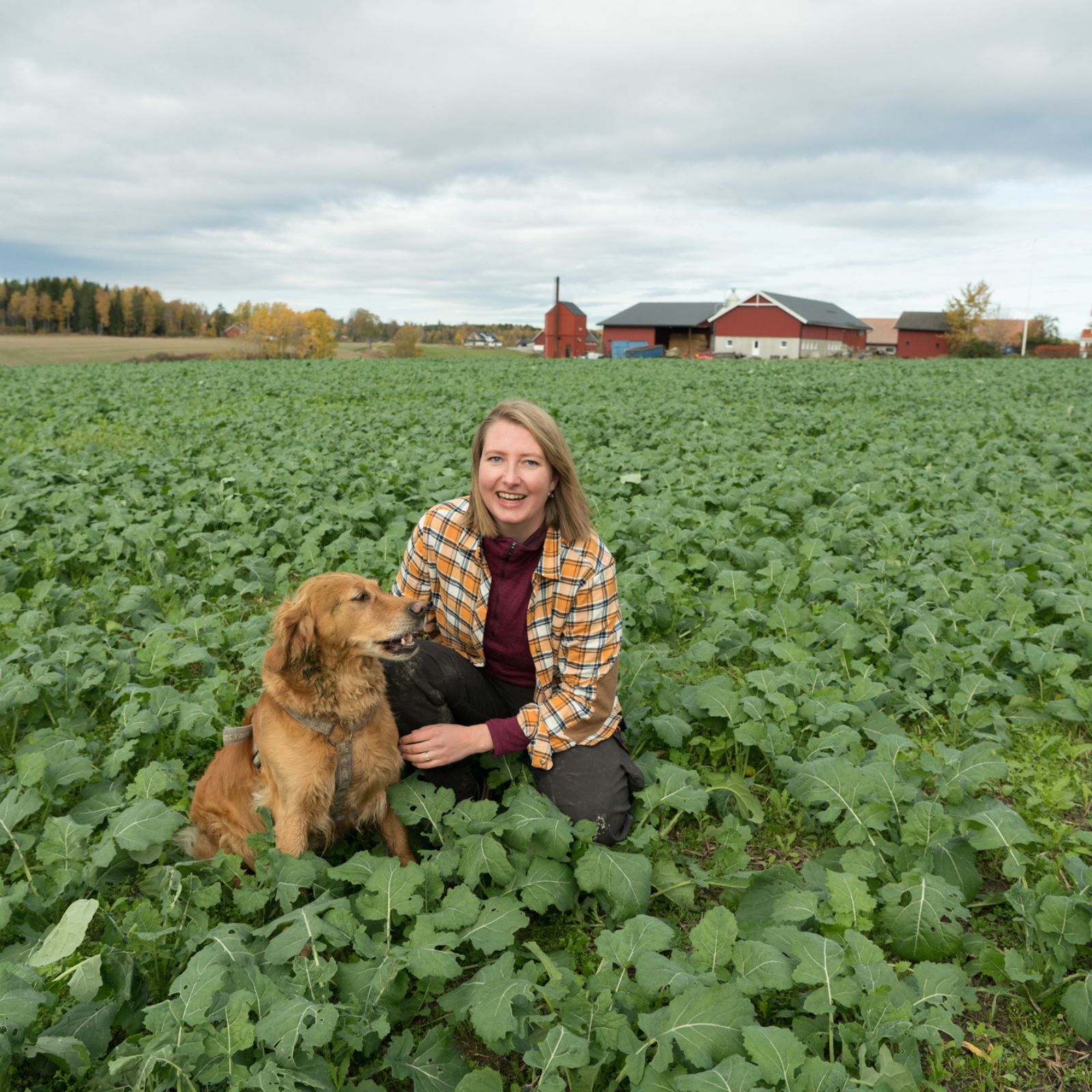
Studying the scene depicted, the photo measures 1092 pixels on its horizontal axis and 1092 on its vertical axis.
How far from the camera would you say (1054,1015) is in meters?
2.84

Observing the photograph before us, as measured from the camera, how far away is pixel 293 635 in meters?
3.27

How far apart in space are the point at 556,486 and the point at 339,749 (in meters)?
1.58

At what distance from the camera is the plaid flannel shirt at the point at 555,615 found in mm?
3738

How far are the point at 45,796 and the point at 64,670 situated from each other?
137 centimetres

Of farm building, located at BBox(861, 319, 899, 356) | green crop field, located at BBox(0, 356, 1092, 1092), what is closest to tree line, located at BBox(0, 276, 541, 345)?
farm building, located at BBox(861, 319, 899, 356)

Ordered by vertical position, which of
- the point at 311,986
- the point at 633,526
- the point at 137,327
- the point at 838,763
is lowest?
the point at 311,986

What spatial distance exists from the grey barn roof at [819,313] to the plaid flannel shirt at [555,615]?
76669mm

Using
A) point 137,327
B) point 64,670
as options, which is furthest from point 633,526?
point 137,327

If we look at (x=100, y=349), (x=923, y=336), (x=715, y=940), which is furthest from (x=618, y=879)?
(x=923, y=336)

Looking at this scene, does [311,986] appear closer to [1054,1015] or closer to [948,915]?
[948,915]

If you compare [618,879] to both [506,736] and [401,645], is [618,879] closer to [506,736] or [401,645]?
[506,736]

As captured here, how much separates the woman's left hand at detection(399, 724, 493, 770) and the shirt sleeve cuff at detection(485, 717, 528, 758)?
0.03m

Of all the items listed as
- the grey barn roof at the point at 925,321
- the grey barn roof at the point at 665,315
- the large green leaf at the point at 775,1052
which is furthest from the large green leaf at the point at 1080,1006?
the grey barn roof at the point at 925,321

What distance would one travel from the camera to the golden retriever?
10.6 feet
